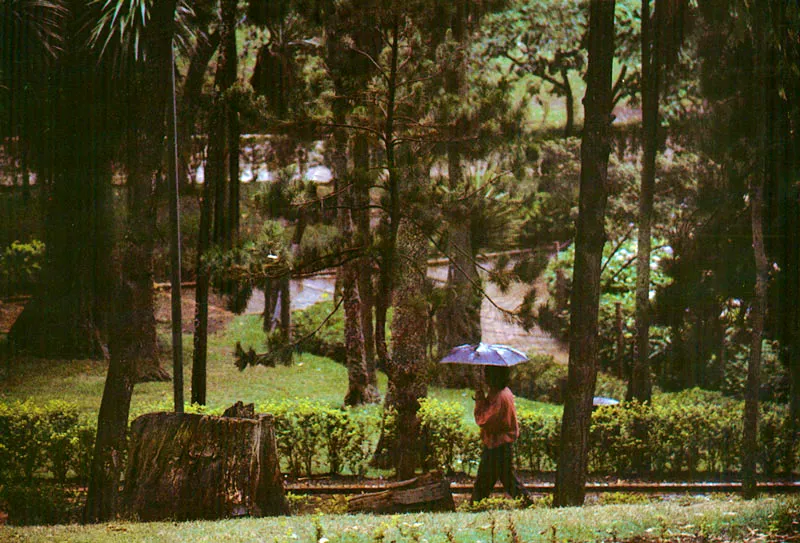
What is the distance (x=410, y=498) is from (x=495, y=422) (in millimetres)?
1353

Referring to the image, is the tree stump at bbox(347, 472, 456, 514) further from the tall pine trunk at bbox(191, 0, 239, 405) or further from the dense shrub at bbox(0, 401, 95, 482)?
the tall pine trunk at bbox(191, 0, 239, 405)

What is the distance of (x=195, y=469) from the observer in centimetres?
891

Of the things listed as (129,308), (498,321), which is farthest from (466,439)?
(498,321)

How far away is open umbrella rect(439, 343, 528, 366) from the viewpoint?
10.6m

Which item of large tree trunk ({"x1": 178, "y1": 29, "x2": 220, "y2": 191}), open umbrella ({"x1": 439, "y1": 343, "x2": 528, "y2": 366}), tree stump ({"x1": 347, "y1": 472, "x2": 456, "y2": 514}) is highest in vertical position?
large tree trunk ({"x1": 178, "y1": 29, "x2": 220, "y2": 191})

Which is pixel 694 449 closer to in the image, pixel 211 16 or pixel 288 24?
pixel 288 24

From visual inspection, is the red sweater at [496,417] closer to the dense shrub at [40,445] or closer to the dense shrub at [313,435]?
the dense shrub at [313,435]

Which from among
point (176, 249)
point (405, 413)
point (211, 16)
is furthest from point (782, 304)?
point (211, 16)

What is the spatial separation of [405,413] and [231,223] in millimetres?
4492

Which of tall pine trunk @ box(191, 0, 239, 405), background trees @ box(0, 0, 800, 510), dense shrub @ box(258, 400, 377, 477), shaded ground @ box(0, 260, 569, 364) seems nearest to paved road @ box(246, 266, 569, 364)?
shaded ground @ box(0, 260, 569, 364)

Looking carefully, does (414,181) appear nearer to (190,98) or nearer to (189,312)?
(190,98)

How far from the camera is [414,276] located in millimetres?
13242

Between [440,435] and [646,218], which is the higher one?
[646,218]

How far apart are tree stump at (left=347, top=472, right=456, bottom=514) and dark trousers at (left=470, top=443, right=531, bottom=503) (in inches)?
30.0
